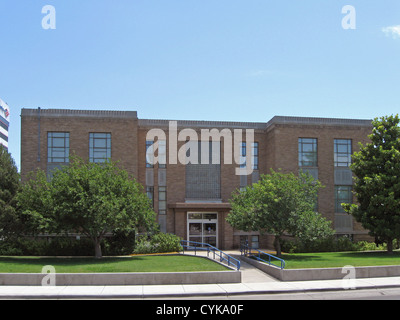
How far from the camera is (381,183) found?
25.4m

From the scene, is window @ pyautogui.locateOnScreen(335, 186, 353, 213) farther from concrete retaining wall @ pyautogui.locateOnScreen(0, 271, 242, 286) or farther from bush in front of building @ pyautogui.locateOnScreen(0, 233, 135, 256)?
concrete retaining wall @ pyautogui.locateOnScreen(0, 271, 242, 286)

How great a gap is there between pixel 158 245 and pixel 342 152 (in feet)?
51.7

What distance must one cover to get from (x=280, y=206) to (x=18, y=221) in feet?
46.9

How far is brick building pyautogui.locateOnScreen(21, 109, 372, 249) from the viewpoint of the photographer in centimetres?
2984

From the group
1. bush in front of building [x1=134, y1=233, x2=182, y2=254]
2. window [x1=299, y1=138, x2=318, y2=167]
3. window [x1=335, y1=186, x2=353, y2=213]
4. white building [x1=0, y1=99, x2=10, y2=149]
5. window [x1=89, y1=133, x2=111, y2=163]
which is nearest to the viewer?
bush in front of building [x1=134, y1=233, x2=182, y2=254]

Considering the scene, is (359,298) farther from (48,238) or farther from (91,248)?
(48,238)

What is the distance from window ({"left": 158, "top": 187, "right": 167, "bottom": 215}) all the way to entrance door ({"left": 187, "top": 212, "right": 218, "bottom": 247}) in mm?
1910

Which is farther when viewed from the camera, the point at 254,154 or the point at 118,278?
the point at 254,154

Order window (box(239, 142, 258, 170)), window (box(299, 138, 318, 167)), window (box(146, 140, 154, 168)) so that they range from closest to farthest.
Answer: window (box(146, 140, 154, 168))
window (box(299, 138, 318, 167))
window (box(239, 142, 258, 170))

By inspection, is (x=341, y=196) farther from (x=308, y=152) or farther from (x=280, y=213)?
(x=280, y=213)

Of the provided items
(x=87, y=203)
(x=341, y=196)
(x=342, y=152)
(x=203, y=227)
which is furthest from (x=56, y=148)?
(x=341, y=196)

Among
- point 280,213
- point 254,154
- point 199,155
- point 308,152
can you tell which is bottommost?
point 280,213

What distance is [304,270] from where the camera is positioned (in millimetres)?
18094

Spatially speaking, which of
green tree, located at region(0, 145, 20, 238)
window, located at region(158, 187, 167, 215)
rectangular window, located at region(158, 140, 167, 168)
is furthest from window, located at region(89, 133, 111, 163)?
green tree, located at region(0, 145, 20, 238)
